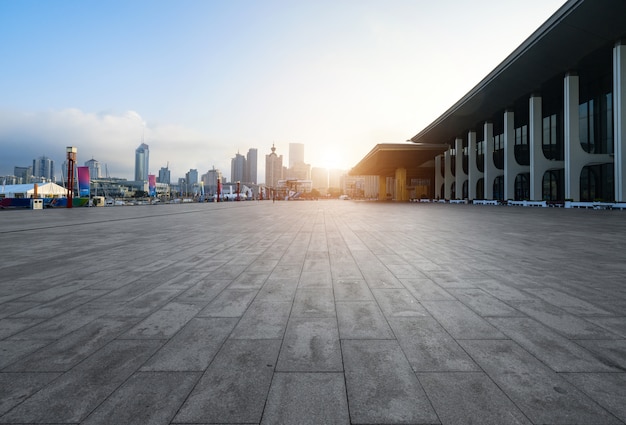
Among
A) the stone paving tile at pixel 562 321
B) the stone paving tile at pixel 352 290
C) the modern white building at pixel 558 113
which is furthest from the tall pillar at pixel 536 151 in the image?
the stone paving tile at pixel 352 290

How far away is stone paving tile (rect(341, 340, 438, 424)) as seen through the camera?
206cm

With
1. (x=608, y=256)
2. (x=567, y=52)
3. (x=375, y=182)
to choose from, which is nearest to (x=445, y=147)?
(x=567, y=52)

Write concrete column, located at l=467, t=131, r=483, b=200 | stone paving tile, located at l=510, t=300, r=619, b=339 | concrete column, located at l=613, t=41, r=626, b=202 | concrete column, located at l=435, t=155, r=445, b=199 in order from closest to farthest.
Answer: stone paving tile, located at l=510, t=300, r=619, b=339
concrete column, located at l=613, t=41, r=626, b=202
concrete column, located at l=467, t=131, r=483, b=200
concrete column, located at l=435, t=155, r=445, b=199

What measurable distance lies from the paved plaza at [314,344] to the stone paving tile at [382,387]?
0.01 m

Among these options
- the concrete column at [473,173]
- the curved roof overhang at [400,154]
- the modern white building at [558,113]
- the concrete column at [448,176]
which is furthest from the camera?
the concrete column at [448,176]

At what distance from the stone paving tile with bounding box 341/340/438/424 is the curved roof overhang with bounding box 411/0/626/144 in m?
31.6

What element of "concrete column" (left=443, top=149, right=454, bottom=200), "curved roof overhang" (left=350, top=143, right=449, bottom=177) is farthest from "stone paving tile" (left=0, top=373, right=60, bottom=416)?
"concrete column" (left=443, top=149, right=454, bottom=200)

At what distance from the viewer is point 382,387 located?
2365mm

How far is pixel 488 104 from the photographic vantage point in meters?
41.9

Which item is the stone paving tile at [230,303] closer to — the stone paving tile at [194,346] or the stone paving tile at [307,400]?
the stone paving tile at [194,346]

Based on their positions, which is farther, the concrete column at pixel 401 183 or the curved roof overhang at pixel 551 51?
the concrete column at pixel 401 183

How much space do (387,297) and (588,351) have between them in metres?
2.13

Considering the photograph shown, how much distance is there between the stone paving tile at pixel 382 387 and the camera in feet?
6.75

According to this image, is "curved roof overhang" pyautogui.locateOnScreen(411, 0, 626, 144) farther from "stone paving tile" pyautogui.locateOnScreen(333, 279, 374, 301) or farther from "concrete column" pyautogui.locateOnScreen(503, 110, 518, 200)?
"stone paving tile" pyautogui.locateOnScreen(333, 279, 374, 301)
